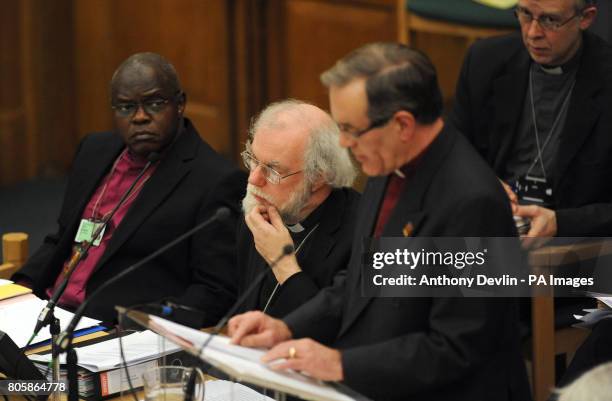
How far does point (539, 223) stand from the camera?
327 centimetres

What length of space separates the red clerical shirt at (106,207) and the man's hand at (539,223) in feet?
4.28

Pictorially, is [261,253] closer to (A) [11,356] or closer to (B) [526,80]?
(A) [11,356]

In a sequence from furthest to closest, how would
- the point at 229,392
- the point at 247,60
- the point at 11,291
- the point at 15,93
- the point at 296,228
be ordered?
1. the point at 15,93
2. the point at 247,60
3. the point at 11,291
4. the point at 296,228
5. the point at 229,392

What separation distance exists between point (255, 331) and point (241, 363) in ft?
Result: 0.85

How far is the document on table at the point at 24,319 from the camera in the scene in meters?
2.92

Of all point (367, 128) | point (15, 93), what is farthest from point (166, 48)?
point (367, 128)

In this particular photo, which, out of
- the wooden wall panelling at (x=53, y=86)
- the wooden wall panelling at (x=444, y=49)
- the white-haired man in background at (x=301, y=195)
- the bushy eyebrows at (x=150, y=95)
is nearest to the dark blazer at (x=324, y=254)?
the white-haired man in background at (x=301, y=195)

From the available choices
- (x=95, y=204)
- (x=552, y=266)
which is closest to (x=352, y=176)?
(x=552, y=266)

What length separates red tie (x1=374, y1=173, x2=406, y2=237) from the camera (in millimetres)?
2312

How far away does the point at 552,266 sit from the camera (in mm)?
3164

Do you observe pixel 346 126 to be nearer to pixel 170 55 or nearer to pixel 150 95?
pixel 150 95

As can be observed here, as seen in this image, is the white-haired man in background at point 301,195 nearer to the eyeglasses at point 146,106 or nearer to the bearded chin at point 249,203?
the bearded chin at point 249,203

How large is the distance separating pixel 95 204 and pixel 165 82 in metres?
0.53

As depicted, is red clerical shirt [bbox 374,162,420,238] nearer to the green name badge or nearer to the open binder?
the open binder
